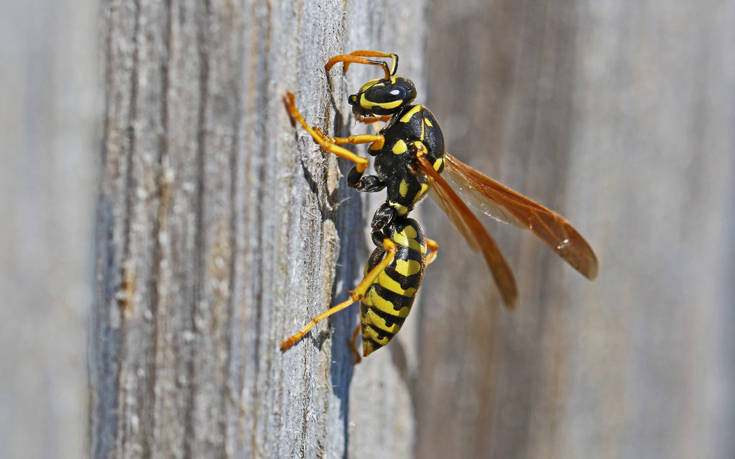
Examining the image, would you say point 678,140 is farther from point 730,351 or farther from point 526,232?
point 730,351

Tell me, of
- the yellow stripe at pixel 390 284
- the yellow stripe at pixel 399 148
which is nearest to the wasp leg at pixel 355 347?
the yellow stripe at pixel 390 284

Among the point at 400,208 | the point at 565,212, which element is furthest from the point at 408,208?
the point at 565,212

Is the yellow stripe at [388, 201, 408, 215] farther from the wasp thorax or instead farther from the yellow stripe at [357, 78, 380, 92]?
the yellow stripe at [357, 78, 380, 92]

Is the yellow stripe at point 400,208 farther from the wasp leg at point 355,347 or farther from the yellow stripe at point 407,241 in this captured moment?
the wasp leg at point 355,347

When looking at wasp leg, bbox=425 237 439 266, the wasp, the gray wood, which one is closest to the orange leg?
the wasp

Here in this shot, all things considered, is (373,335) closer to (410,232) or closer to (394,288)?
(394,288)

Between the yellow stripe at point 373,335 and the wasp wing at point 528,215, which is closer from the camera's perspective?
the yellow stripe at point 373,335

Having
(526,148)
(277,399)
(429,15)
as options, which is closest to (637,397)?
(526,148)
